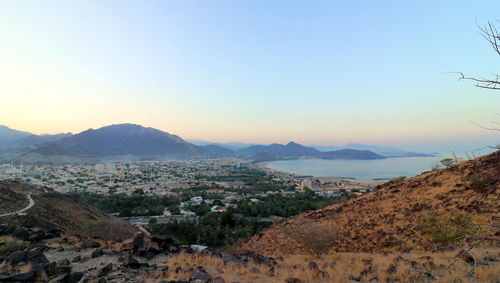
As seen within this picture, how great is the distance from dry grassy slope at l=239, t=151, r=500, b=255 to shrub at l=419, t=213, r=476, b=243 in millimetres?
475

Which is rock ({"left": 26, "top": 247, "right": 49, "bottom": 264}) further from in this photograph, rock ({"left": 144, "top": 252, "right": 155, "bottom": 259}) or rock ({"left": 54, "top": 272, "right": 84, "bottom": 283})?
rock ({"left": 144, "top": 252, "right": 155, "bottom": 259})

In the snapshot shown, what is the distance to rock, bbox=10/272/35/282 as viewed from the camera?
5.75m

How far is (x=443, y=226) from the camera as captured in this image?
1045cm

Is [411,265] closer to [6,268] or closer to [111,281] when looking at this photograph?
[111,281]

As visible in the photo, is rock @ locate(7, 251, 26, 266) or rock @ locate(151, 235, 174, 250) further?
rock @ locate(151, 235, 174, 250)

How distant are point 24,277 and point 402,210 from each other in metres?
17.4

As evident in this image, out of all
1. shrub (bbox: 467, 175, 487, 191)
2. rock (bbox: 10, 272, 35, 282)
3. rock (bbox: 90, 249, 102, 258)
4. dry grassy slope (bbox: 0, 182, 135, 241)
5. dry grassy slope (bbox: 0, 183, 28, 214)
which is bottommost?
dry grassy slope (bbox: 0, 182, 135, 241)

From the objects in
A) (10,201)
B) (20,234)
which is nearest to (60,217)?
(10,201)

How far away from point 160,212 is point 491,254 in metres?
39.5

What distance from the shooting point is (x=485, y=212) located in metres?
10.8

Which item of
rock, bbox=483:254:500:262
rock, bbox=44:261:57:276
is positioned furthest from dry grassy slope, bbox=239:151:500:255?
rock, bbox=44:261:57:276

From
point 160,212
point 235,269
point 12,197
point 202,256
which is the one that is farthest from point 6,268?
point 160,212

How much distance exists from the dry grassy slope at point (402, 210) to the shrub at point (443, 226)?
0.48 metres

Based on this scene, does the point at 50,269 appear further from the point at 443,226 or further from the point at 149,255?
the point at 443,226
